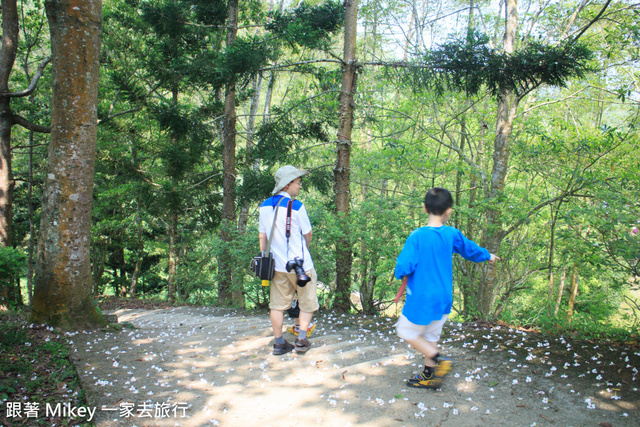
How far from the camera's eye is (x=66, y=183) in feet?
16.1

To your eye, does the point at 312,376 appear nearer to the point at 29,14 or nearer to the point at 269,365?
the point at 269,365

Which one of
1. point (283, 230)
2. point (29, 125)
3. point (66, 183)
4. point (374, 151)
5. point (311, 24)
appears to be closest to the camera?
point (283, 230)

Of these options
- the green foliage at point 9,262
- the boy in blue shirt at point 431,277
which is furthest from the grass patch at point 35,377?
the boy in blue shirt at point 431,277

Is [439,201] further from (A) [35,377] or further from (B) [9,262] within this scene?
(B) [9,262]

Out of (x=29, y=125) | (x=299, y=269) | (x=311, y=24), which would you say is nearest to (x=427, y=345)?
(x=299, y=269)

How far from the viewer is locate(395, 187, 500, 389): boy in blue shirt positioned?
313 cm

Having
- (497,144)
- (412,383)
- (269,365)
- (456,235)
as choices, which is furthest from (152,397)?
(497,144)

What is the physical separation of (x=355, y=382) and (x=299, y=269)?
1.27 meters

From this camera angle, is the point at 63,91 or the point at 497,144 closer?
the point at 63,91

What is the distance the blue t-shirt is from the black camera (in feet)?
3.91

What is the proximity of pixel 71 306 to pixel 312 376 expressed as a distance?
3469 millimetres

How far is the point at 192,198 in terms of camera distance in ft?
45.9

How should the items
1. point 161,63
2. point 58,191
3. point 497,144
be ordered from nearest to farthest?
point 58,191 → point 497,144 → point 161,63

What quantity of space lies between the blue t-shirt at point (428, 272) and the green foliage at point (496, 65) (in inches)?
165
